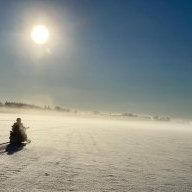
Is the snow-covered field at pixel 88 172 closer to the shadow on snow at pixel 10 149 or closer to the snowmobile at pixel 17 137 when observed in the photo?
the shadow on snow at pixel 10 149

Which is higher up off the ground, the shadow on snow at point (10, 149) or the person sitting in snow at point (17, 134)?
the person sitting in snow at point (17, 134)

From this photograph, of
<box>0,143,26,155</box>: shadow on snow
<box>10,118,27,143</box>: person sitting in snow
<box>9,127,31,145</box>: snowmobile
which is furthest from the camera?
<box>10,118,27,143</box>: person sitting in snow

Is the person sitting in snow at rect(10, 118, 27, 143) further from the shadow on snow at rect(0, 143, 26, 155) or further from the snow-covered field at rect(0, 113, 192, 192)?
the snow-covered field at rect(0, 113, 192, 192)

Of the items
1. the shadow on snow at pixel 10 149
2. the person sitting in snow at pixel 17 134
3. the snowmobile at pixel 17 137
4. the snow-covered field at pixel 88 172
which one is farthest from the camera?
the person sitting in snow at pixel 17 134

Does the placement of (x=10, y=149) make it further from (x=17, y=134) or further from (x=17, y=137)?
(x=17, y=134)

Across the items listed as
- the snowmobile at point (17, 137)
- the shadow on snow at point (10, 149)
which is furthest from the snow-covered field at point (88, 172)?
the snowmobile at point (17, 137)

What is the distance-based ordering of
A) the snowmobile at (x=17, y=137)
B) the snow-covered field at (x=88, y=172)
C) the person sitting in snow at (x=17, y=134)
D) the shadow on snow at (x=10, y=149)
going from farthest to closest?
the person sitting in snow at (x=17, y=134) < the snowmobile at (x=17, y=137) < the shadow on snow at (x=10, y=149) < the snow-covered field at (x=88, y=172)

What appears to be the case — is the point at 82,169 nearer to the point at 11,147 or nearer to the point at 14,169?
the point at 14,169

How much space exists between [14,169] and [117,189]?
211 inches

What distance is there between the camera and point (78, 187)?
49.0ft

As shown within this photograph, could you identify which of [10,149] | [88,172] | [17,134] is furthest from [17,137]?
[88,172]

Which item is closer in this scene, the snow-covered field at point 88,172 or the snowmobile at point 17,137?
the snow-covered field at point 88,172

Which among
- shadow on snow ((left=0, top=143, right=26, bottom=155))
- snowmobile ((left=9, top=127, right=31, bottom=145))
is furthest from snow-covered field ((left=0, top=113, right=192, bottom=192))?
snowmobile ((left=9, top=127, right=31, bottom=145))

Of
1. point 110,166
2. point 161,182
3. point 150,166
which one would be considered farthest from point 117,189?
point 150,166
